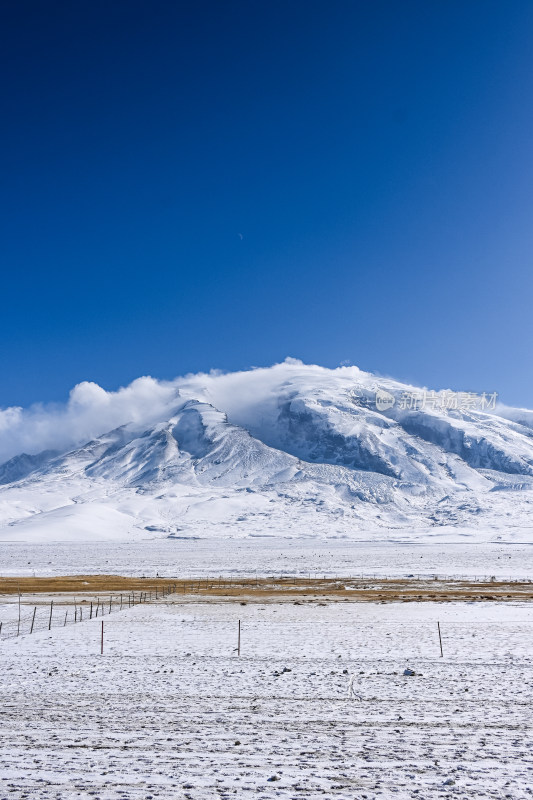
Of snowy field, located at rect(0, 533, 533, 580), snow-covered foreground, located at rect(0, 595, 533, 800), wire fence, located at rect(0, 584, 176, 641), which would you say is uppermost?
snow-covered foreground, located at rect(0, 595, 533, 800)

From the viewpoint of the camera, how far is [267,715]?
16375 mm

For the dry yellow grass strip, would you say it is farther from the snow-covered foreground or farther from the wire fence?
the snow-covered foreground

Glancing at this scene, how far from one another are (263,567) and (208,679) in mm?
88928

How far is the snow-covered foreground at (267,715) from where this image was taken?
36.6 ft

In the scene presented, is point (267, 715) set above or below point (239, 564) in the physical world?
above

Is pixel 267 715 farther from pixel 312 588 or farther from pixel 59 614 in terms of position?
pixel 312 588

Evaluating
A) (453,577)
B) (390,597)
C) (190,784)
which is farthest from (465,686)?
(453,577)

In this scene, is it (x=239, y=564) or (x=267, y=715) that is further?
(x=239, y=564)

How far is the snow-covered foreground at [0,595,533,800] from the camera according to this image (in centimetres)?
1116

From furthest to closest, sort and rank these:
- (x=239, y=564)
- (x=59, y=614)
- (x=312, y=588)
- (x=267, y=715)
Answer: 1. (x=239, y=564)
2. (x=312, y=588)
3. (x=59, y=614)
4. (x=267, y=715)

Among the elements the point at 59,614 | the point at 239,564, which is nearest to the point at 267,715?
the point at 59,614

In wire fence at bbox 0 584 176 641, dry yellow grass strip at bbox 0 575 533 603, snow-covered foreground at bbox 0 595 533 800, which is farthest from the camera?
dry yellow grass strip at bbox 0 575 533 603

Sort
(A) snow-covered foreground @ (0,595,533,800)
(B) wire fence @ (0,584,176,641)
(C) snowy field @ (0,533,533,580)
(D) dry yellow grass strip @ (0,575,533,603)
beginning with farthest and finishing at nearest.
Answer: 1. (C) snowy field @ (0,533,533,580)
2. (D) dry yellow grass strip @ (0,575,533,603)
3. (B) wire fence @ (0,584,176,641)
4. (A) snow-covered foreground @ (0,595,533,800)

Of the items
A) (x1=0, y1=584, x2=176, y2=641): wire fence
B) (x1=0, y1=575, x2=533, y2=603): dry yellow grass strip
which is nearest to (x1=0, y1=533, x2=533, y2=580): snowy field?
(x1=0, y1=575, x2=533, y2=603): dry yellow grass strip
